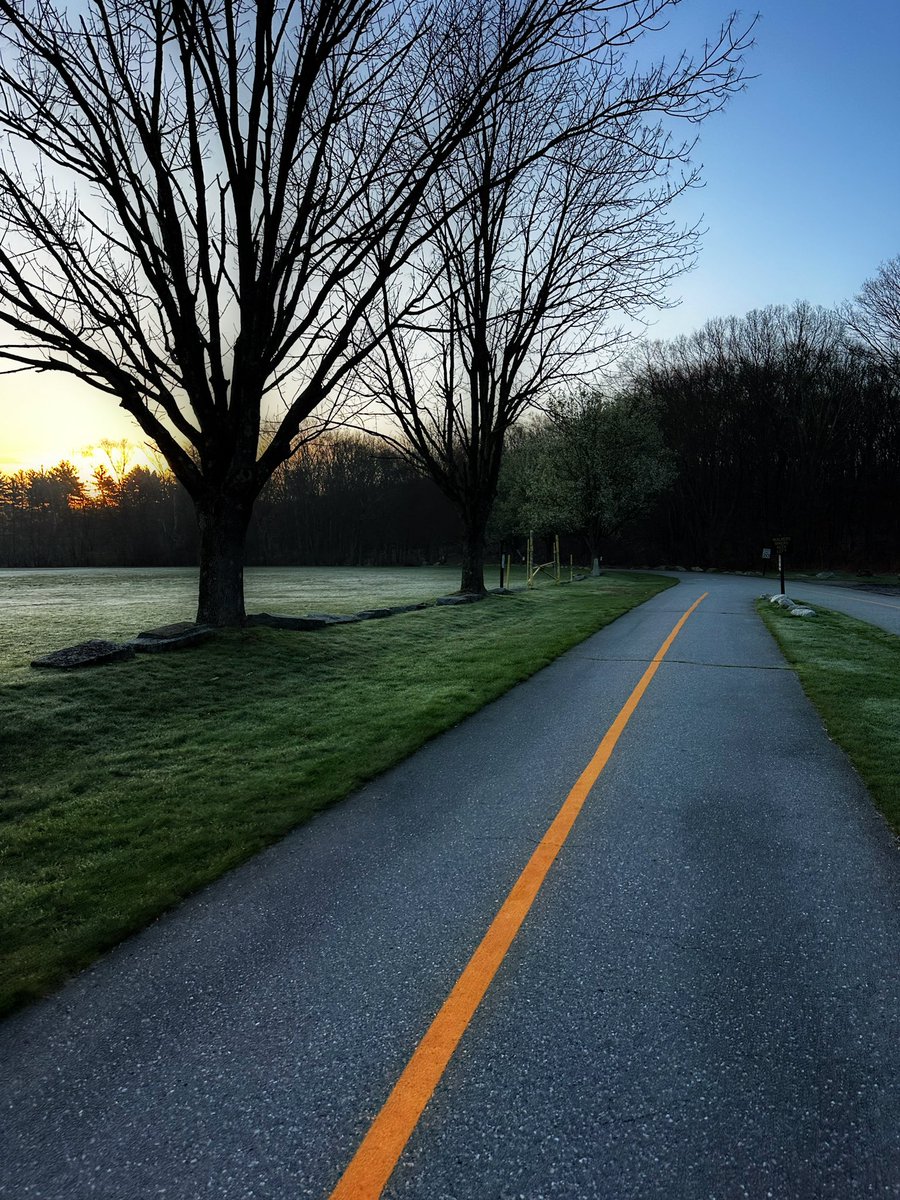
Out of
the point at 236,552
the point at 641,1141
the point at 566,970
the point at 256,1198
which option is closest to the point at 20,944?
the point at 256,1198

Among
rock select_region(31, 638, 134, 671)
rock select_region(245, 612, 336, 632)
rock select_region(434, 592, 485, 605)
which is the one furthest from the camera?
rock select_region(434, 592, 485, 605)

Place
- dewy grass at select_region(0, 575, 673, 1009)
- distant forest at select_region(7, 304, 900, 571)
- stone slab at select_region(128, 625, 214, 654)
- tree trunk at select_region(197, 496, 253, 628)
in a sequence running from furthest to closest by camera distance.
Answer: distant forest at select_region(7, 304, 900, 571) → tree trunk at select_region(197, 496, 253, 628) → stone slab at select_region(128, 625, 214, 654) → dewy grass at select_region(0, 575, 673, 1009)

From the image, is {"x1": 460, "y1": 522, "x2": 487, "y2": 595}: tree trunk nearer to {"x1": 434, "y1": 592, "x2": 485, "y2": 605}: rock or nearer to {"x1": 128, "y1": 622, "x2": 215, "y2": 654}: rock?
{"x1": 434, "y1": 592, "x2": 485, "y2": 605}: rock

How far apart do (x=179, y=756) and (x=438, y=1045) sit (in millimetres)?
4513

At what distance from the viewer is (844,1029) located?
259 centimetres

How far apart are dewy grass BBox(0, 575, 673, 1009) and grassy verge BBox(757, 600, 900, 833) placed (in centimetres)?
373

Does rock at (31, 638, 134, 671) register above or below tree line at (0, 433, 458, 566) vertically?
below

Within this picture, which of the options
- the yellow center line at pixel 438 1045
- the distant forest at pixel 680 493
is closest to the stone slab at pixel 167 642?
the yellow center line at pixel 438 1045

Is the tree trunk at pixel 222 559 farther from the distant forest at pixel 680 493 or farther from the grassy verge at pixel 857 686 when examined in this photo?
the distant forest at pixel 680 493

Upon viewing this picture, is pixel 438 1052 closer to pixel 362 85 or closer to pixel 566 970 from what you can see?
pixel 566 970

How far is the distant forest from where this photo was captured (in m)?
50.2

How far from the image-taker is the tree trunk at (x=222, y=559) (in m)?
11.3

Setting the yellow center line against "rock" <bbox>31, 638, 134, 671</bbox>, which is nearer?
the yellow center line

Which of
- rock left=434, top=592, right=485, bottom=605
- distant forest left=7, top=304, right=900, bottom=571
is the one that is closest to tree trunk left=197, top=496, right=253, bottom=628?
→ rock left=434, top=592, right=485, bottom=605
